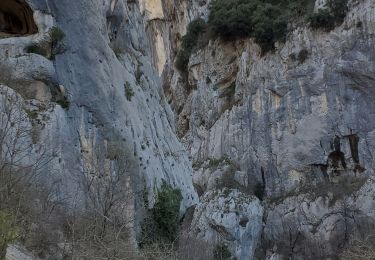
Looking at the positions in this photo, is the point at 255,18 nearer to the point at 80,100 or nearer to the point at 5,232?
the point at 80,100

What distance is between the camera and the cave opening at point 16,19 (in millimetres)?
17589

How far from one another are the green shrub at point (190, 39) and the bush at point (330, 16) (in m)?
11.3

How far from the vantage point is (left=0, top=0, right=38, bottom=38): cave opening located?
1759 centimetres

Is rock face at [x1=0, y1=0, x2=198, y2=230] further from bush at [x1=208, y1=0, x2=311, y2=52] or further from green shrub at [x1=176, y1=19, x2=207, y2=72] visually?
green shrub at [x1=176, y1=19, x2=207, y2=72]

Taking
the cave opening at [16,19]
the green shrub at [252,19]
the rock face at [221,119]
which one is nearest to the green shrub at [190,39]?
the green shrub at [252,19]

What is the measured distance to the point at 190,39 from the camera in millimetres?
44094

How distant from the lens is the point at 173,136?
2227 centimetres

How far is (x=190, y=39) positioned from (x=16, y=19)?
26.1 metres

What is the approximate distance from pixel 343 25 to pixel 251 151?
9.88m

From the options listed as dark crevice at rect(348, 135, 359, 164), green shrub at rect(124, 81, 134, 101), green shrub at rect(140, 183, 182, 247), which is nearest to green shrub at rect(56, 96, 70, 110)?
green shrub at rect(124, 81, 134, 101)

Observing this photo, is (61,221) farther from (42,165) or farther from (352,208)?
(352,208)

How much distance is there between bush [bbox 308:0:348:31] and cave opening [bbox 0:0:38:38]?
69.6 feet

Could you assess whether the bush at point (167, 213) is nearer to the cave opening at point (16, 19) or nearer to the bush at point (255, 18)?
the cave opening at point (16, 19)

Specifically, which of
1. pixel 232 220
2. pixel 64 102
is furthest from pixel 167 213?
pixel 232 220
